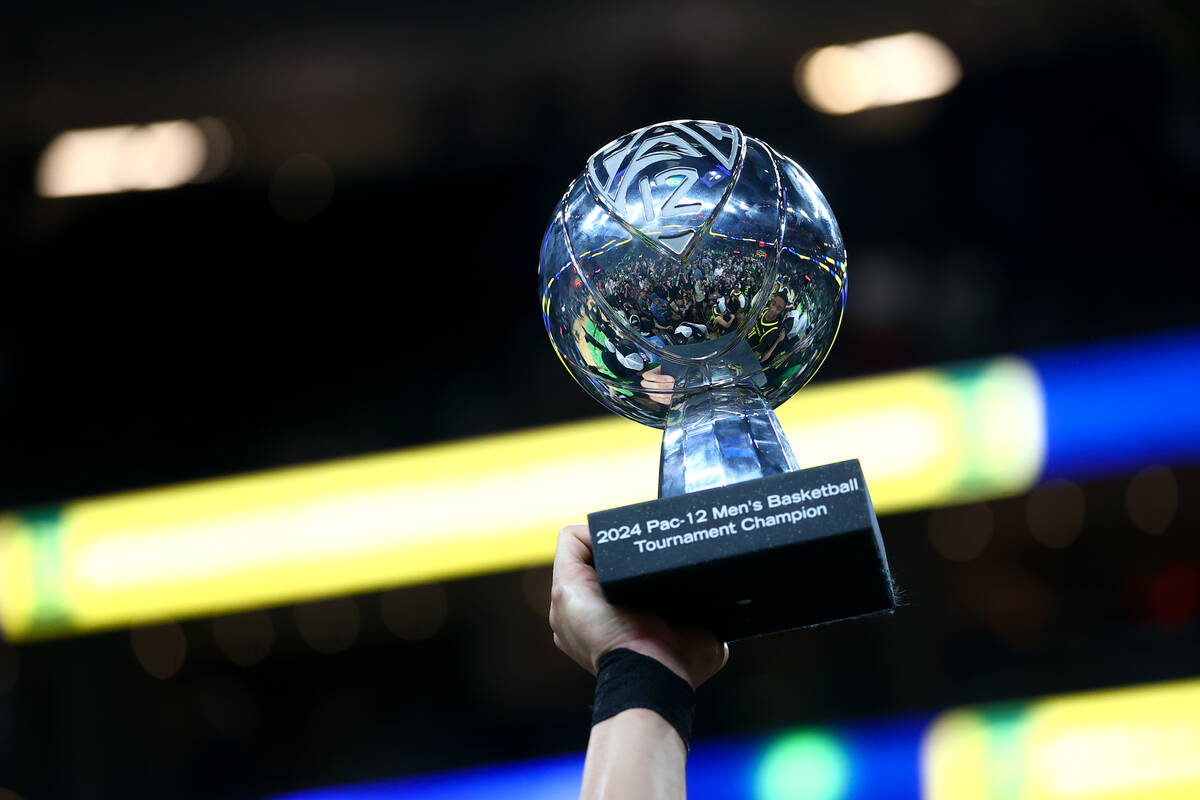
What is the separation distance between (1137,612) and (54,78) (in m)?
4.60

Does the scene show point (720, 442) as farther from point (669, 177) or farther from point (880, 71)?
point (880, 71)

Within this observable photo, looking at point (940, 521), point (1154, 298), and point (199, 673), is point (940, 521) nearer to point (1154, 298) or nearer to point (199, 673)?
point (1154, 298)

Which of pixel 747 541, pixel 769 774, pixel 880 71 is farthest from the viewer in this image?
pixel 880 71

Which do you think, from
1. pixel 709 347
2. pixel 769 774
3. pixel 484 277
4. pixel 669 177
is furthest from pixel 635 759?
pixel 484 277

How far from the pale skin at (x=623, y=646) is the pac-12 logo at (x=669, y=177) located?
26 cm

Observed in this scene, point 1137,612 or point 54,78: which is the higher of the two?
point 54,78

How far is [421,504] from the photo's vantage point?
4445 millimetres

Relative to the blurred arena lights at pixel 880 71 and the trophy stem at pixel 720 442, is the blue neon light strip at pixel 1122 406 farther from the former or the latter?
the trophy stem at pixel 720 442

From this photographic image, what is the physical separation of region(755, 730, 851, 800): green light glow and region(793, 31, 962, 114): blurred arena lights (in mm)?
2364

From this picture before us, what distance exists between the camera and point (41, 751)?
17.0ft

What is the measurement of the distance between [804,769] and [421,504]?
1594mm

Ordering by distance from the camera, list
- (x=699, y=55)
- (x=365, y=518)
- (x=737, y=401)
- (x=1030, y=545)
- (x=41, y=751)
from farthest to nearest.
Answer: (x=1030, y=545)
(x=41, y=751)
(x=699, y=55)
(x=365, y=518)
(x=737, y=401)

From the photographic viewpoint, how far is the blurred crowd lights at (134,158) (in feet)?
16.3

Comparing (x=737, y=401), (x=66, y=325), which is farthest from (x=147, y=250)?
(x=737, y=401)
